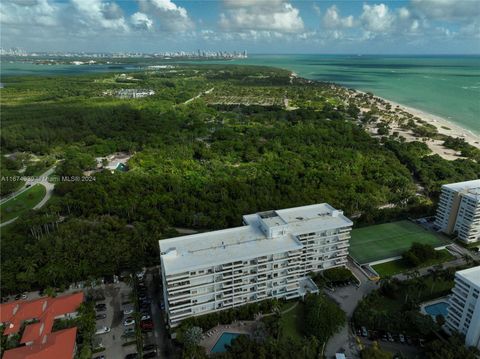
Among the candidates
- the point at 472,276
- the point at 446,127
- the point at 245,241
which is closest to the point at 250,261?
the point at 245,241

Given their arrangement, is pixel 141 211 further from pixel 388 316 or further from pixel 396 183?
pixel 396 183

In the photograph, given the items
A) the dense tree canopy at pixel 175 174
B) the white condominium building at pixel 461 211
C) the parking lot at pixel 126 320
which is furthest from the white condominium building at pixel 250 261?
the white condominium building at pixel 461 211

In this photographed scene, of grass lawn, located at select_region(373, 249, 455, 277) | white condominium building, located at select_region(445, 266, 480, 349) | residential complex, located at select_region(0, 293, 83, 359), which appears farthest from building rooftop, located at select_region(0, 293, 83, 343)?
white condominium building, located at select_region(445, 266, 480, 349)

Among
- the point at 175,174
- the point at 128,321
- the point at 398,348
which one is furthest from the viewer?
the point at 175,174

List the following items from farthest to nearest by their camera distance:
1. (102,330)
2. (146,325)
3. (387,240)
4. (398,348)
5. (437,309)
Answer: (387,240) < (437,309) < (146,325) < (102,330) < (398,348)

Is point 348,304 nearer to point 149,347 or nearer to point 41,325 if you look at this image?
point 149,347

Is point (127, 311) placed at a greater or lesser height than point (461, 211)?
lesser

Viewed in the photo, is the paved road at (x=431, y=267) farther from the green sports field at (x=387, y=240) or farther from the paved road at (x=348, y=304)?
the paved road at (x=348, y=304)

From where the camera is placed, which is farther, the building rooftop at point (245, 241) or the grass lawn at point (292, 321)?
the grass lawn at point (292, 321)
